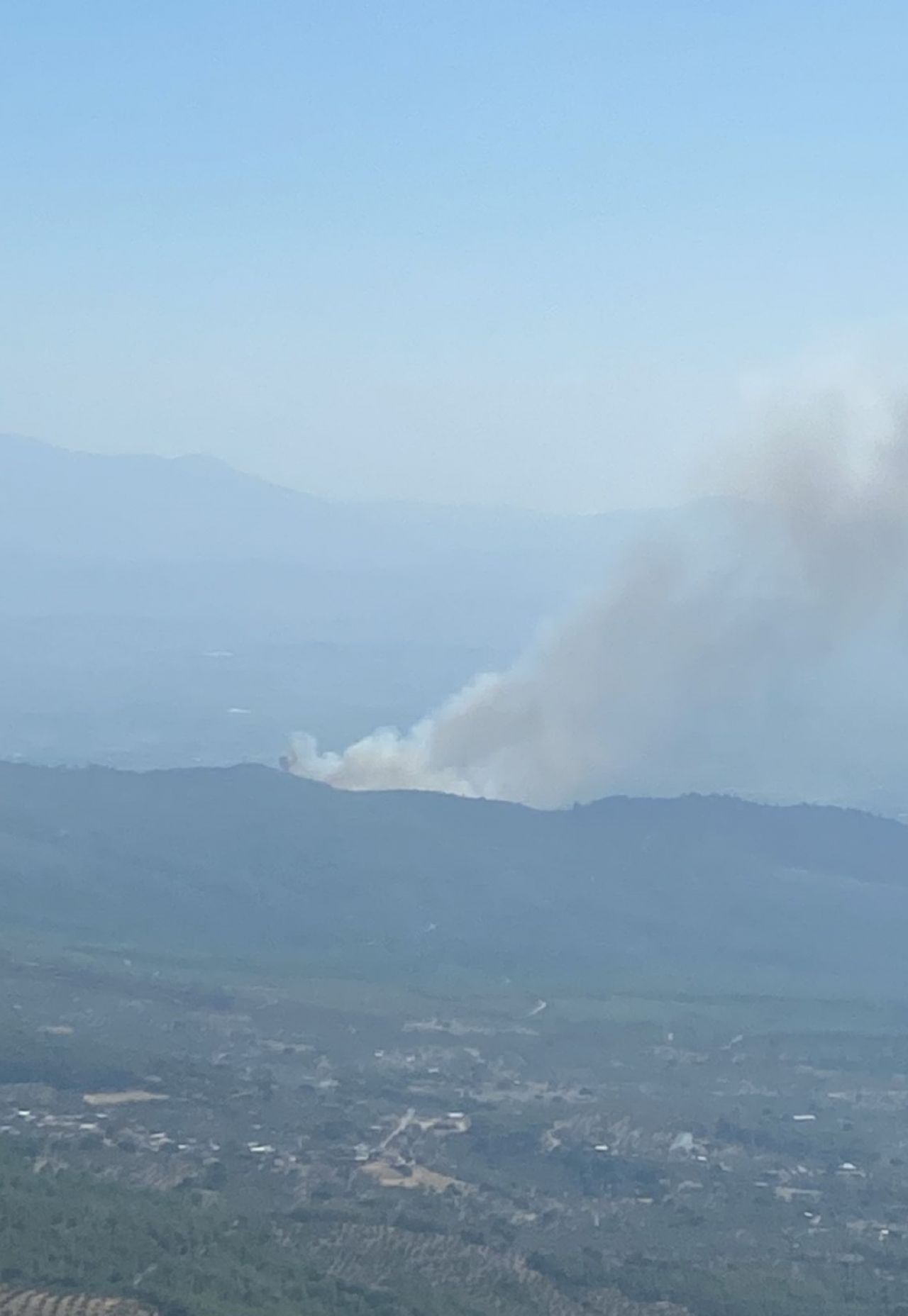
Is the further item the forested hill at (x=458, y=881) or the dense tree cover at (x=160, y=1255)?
the forested hill at (x=458, y=881)

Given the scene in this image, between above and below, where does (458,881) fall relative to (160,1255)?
above

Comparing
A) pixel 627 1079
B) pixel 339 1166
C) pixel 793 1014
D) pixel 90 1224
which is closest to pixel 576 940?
pixel 793 1014

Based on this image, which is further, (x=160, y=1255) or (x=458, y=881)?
(x=458, y=881)

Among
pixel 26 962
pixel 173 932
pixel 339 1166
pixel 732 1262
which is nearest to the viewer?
pixel 732 1262

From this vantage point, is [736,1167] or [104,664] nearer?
[736,1167]

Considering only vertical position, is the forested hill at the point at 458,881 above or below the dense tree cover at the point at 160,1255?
above

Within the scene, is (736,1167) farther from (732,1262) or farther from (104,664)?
(104,664)

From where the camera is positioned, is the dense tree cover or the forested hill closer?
the dense tree cover

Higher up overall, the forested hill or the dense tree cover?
the forested hill
